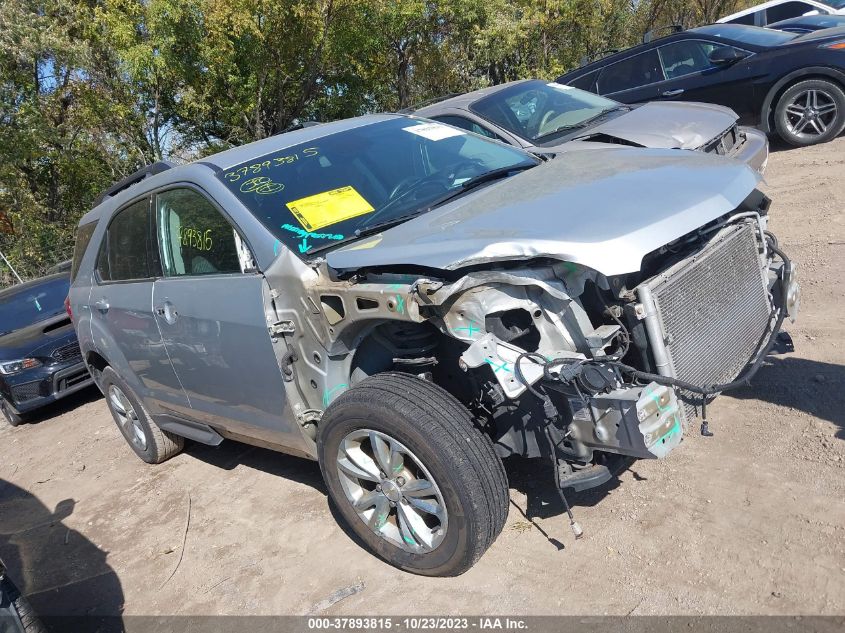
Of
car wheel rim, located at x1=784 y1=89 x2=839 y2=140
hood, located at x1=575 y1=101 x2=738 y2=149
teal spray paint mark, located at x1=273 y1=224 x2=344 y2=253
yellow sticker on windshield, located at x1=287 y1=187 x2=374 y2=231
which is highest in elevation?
yellow sticker on windshield, located at x1=287 y1=187 x2=374 y2=231

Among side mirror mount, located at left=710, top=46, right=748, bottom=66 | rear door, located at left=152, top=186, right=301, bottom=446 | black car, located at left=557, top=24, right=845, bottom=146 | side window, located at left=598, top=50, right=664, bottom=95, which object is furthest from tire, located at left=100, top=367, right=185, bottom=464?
side mirror mount, located at left=710, top=46, right=748, bottom=66

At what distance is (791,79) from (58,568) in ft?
29.8

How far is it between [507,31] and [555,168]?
495 inches

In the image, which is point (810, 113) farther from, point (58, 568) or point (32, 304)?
point (32, 304)

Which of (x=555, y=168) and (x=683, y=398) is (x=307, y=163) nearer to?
(x=555, y=168)

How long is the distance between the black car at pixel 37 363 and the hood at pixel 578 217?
224 inches

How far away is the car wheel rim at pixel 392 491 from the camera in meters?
2.89

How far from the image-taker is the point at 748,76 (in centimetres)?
880

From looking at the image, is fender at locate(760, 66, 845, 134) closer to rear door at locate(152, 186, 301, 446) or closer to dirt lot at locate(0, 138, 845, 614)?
dirt lot at locate(0, 138, 845, 614)

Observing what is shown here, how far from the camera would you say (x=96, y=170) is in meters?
17.6

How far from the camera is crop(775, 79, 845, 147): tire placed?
8.33m

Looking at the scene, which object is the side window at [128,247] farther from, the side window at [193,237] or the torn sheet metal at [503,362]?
the torn sheet metal at [503,362]

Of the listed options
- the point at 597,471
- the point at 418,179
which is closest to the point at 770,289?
the point at 597,471

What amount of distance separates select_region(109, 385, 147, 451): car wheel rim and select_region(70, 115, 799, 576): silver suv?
1.16 m
